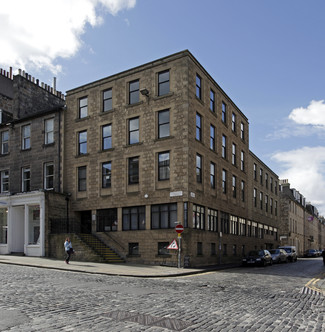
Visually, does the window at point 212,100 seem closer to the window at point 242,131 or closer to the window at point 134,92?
the window at point 134,92

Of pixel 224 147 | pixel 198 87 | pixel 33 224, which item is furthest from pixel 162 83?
pixel 33 224

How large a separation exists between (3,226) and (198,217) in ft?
52.5

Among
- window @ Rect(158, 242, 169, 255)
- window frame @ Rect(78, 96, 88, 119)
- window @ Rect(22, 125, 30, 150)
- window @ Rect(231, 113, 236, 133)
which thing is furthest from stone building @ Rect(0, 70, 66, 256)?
window @ Rect(231, 113, 236, 133)

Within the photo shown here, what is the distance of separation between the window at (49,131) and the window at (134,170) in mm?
8102

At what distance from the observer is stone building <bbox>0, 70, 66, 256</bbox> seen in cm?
2785

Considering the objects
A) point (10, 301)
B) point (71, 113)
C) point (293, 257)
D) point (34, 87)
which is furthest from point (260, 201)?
point (10, 301)

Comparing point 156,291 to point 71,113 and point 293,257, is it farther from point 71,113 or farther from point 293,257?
point 293,257

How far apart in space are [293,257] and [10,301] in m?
33.8

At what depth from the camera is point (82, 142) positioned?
29625mm

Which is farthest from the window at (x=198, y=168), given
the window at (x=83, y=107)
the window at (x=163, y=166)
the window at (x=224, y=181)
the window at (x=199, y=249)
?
the window at (x=83, y=107)

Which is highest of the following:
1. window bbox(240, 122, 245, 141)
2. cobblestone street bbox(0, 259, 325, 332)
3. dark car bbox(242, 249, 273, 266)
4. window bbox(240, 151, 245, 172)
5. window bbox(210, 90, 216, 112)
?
window bbox(210, 90, 216, 112)

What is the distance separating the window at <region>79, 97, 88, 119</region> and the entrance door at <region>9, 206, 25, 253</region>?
8636mm

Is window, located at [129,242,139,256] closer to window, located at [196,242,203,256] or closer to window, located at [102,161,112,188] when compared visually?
window, located at [196,242,203,256]

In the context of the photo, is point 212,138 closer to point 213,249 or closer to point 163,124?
point 163,124
